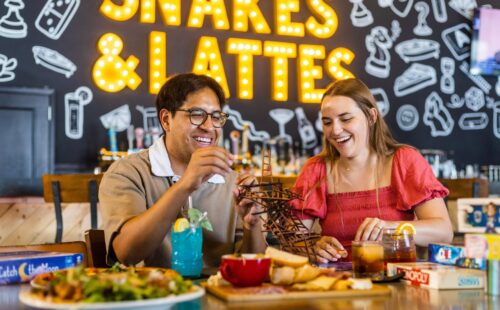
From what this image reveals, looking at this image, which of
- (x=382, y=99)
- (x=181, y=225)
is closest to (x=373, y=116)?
(x=181, y=225)

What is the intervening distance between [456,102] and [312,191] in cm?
468

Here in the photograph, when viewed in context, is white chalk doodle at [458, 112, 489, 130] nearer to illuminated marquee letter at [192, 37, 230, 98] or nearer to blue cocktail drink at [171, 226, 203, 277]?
illuminated marquee letter at [192, 37, 230, 98]

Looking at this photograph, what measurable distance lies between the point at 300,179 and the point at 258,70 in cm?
357

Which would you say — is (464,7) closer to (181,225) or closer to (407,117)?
(407,117)

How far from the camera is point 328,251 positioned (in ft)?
6.97

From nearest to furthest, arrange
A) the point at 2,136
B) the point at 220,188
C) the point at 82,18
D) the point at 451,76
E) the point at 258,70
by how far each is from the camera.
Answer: the point at 220,188
the point at 2,136
the point at 82,18
the point at 258,70
the point at 451,76

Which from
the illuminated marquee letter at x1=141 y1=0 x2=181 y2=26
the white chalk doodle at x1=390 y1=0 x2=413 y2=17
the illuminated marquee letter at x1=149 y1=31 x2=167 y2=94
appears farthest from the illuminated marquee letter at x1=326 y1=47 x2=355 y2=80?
the illuminated marquee letter at x1=149 y1=31 x2=167 y2=94

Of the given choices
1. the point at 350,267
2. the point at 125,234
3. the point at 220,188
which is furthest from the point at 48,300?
the point at 220,188

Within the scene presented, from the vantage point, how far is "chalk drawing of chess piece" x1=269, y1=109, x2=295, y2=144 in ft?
21.1

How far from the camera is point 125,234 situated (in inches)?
79.4

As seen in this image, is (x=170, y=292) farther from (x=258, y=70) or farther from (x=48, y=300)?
(x=258, y=70)

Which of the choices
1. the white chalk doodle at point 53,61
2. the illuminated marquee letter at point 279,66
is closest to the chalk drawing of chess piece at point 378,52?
the illuminated marquee letter at point 279,66

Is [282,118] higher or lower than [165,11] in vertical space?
lower

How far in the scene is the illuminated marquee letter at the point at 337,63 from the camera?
6.56m
